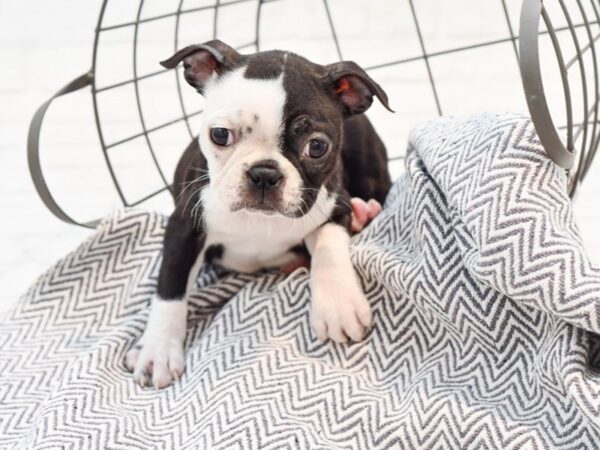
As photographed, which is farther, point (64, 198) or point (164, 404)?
point (64, 198)

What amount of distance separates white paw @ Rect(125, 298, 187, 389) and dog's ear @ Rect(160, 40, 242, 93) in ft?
1.42

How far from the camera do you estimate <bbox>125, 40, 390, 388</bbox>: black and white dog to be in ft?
4.92

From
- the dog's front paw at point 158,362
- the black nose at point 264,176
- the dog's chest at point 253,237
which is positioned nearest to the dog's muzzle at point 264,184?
the black nose at point 264,176

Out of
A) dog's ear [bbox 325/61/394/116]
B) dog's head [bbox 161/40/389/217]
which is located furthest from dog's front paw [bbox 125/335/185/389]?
dog's ear [bbox 325/61/394/116]

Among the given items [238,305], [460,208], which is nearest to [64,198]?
[238,305]

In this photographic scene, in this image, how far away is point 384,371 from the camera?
5.03ft

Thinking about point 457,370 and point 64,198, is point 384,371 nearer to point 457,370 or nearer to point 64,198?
point 457,370

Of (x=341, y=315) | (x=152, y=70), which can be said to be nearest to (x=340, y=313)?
(x=341, y=315)

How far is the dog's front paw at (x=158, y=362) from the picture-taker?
163 cm

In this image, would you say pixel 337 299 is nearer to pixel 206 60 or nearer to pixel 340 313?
pixel 340 313

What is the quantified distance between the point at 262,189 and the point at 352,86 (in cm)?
28

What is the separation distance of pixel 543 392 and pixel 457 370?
6.7 inches

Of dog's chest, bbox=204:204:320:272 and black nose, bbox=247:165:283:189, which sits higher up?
black nose, bbox=247:165:283:189

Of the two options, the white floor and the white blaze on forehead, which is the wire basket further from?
the white blaze on forehead
